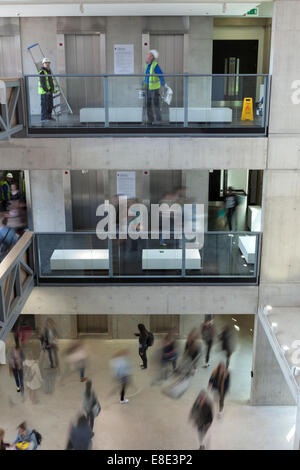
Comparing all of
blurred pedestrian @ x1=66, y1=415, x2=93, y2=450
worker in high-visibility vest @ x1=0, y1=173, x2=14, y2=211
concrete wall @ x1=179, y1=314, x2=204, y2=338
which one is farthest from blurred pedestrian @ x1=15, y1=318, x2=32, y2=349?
blurred pedestrian @ x1=66, y1=415, x2=93, y2=450

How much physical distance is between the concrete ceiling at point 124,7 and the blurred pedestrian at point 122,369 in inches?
292

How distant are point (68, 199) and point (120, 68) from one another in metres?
3.79

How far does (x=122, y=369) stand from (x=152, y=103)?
577cm

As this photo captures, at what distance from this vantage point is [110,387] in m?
12.3

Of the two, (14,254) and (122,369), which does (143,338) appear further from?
(14,254)

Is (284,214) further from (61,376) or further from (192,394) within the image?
(61,376)

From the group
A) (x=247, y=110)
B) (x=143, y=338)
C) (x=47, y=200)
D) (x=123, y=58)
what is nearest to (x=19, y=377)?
(x=143, y=338)

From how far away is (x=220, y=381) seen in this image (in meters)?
10.5

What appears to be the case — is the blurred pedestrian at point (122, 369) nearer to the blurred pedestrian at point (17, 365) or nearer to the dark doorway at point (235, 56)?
the blurred pedestrian at point (17, 365)

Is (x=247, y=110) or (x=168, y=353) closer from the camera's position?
(x=247, y=110)

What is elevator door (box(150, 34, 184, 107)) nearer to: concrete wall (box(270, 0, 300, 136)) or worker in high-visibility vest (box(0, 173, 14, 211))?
concrete wall (box(270, 0, 300, 136))

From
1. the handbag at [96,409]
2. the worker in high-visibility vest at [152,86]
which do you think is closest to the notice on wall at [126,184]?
the worker in high-visibility vest at [152,86]

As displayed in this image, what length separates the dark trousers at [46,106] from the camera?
1018cm

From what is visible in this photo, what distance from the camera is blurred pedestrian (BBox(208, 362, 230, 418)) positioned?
10320mm
